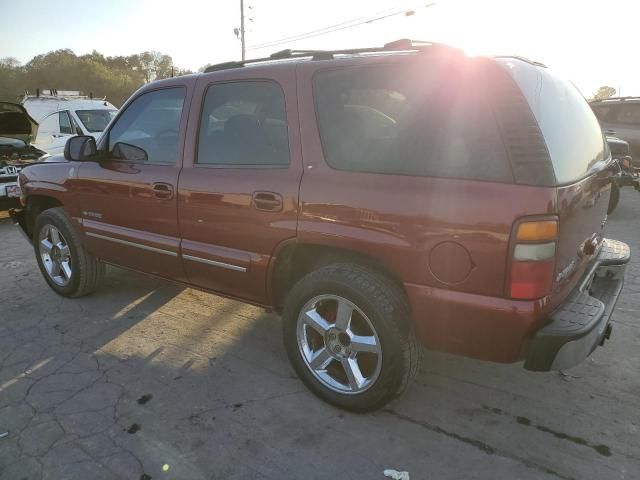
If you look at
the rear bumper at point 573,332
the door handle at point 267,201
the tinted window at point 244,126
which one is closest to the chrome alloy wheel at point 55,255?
the tinted window at point 244,126

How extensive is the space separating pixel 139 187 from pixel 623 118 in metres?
9.95

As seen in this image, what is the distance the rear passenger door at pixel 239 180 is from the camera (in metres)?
2.56

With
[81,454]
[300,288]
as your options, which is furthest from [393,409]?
[81,454]

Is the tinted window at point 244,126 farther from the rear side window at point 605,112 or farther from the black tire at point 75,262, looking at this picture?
the rear side window at point 605,112

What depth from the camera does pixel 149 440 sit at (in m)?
2.34

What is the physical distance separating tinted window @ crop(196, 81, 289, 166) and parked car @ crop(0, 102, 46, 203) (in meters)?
5.73

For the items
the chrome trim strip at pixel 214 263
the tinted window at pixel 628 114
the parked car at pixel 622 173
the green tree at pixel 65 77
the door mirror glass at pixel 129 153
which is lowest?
the chrome trim strip at pixel 214 263

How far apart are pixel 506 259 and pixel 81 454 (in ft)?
7.16

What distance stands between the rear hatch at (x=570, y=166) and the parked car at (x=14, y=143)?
7474 millimetres

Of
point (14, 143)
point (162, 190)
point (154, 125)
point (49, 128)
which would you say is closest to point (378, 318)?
point (162, 190)

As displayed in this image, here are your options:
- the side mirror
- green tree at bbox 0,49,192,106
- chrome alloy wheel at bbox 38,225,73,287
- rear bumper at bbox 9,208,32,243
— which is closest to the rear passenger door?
Answer: the side mirror

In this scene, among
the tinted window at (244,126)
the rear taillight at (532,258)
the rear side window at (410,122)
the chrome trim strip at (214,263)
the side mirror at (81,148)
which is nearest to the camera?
the rear taillight at (532,258)

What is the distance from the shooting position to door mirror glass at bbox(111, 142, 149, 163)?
3.32 meters

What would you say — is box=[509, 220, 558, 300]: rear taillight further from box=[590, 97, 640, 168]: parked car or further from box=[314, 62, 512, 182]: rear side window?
box=[590, 97, 640, 168]: parked car
